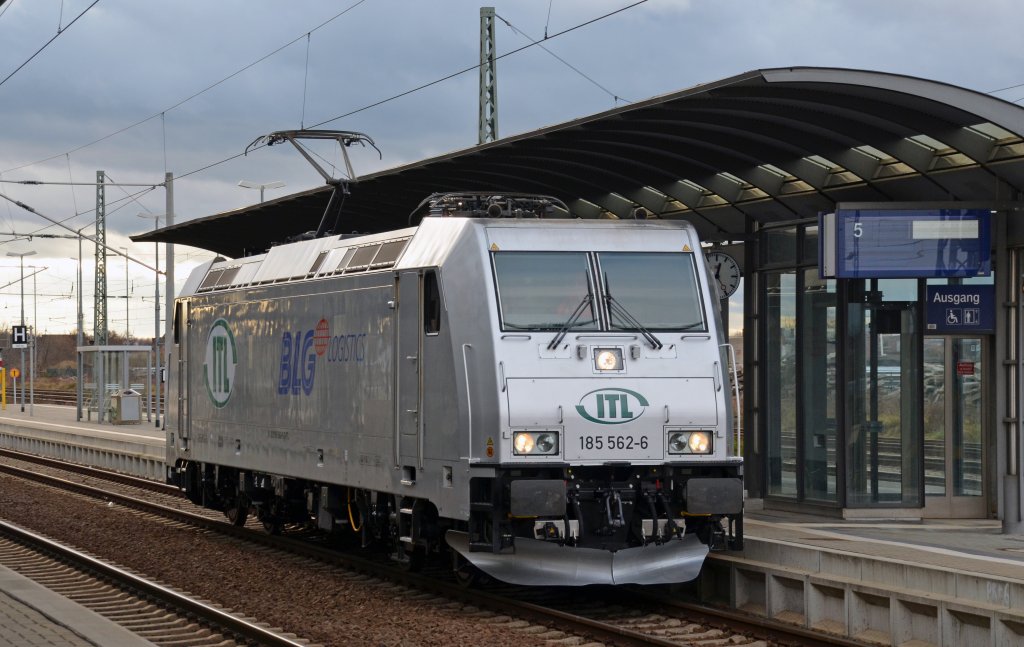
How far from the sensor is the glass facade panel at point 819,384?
1636 cm

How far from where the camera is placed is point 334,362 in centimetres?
1493

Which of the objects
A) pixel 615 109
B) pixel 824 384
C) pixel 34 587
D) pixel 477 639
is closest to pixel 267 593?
pixel 34 587

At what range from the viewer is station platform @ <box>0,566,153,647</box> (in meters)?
10.4

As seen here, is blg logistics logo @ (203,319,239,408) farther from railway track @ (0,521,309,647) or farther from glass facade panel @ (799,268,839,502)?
glass facade panel @ (799,268,839,502)

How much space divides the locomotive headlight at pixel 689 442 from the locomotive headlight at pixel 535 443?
3.47 ft

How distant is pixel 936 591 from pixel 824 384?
607 cm

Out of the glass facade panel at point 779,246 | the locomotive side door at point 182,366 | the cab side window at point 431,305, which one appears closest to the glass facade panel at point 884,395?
the glass facade panel at point 779,246

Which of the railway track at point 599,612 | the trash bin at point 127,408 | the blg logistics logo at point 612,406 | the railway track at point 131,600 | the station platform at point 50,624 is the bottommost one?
the railway track at point 131,600

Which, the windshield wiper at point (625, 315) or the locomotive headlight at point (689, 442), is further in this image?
the windshield wiper at point (625, 315)

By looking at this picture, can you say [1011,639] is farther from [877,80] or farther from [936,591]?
[877,80]

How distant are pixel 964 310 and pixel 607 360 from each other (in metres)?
5.87

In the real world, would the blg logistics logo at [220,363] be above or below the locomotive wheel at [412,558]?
above

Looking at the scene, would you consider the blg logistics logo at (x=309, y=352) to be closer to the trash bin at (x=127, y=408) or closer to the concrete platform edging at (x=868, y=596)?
the concrete platform edging at (x=868, y=596)

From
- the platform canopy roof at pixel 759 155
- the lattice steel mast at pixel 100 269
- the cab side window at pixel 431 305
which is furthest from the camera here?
the lattice steel mast at pixel 100 269
